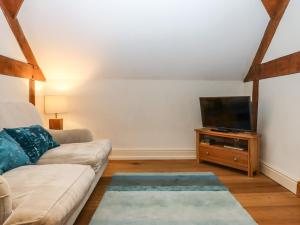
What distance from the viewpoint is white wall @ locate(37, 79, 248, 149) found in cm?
416

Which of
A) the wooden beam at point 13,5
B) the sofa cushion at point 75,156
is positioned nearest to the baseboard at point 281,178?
the sofa cushion at point 75,156

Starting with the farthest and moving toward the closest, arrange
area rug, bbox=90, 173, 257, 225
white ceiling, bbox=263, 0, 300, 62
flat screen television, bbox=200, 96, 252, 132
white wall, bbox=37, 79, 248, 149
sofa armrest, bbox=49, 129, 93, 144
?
white wall, bbox=37, 79, 248, 149
flat screen television, bbox=200, 96, 252, 132
sofa armrest, bbox=49, 129, 93, 144
white ceiling, bbox=263, 0, 300, 62
area rug, bbox=90, 173, 257, 225

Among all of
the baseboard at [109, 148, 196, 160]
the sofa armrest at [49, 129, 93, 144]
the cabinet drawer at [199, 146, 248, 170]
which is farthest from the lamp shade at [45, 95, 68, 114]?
the cabinet drawer at [199, 146, 248, 170]

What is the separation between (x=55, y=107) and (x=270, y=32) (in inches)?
127

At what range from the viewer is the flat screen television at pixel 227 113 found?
337 centimetres

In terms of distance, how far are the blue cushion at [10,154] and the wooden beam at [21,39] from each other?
5.38 ft

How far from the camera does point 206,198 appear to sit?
248 centimetres

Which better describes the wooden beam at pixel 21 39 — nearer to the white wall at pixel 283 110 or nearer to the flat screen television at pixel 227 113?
the flat screen television at pixel 227 113

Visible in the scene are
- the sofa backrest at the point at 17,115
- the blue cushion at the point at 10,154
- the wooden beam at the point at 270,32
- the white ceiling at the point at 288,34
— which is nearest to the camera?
the blue cushion at the point at 10,154

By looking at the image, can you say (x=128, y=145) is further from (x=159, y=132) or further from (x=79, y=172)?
(x=79, y=172)

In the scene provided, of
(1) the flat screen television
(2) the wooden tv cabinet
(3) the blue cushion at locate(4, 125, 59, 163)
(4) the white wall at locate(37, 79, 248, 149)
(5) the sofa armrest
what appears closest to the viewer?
(3) the blue cushion at locate(4, 125, 59, 163)

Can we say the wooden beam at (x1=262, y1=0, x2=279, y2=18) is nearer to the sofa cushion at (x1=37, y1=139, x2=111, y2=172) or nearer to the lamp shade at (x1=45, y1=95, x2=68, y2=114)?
the sofa cushion at (x1=37, y1=139, x2=111, y2=172)

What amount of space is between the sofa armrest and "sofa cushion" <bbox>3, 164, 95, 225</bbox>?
1031 millimetres

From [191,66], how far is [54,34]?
81.9 inches
